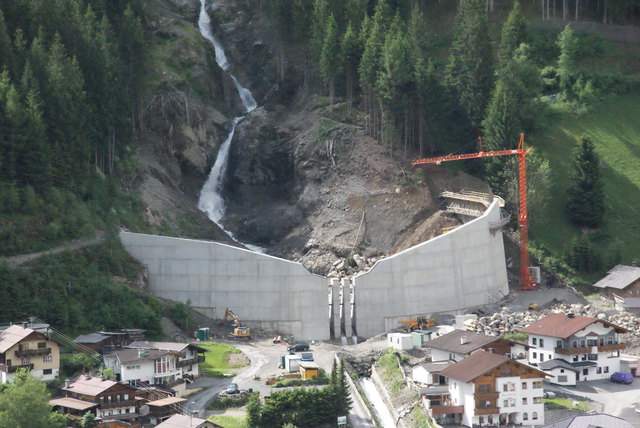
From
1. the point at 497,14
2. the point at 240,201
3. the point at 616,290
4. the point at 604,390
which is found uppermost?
the point at 497,14

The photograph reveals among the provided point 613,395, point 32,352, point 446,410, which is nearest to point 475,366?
point 446,410

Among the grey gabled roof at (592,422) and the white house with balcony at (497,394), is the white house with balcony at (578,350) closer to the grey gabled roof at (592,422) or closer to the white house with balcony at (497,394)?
the white house with balcony at (497,394)

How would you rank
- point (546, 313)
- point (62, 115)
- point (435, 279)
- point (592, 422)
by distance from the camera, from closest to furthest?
point (592, 422)
point (62, 115)
point (546, 313)
point (435, 279)

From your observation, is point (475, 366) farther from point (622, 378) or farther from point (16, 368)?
point (16, 368)

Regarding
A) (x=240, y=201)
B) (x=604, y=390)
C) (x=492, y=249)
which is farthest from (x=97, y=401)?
(x=240, y=201)

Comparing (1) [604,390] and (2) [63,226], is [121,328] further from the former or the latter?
(1) [604,390]
